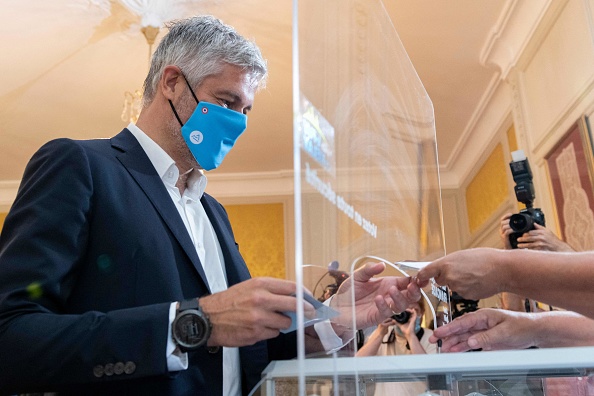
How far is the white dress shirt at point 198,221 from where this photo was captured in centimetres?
103

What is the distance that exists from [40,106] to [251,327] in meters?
4.56

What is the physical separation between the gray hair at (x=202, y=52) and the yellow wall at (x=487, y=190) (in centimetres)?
373

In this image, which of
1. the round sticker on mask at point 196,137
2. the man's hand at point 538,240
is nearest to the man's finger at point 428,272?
the round sticker on mask at point 196,137

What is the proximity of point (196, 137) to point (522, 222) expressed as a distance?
1259mm

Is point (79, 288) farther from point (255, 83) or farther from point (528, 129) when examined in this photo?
point (528, 129)

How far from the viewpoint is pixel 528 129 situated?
12.4 feet

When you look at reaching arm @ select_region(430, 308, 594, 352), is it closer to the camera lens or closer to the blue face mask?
the blue face mask

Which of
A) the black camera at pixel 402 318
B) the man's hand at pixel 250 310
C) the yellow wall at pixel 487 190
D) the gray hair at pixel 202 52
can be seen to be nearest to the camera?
the man's hand at pixel 250 310

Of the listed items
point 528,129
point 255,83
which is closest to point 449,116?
point 528,129

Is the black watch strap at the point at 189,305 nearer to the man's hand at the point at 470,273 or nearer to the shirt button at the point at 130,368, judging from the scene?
the shirt button at the point at 130,368

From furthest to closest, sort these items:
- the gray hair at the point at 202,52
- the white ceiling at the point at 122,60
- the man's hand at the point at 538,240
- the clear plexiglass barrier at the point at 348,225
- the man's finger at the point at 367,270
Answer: the white ceiling at the point at 122,60 → the man's hand at the point at 538,240 → the gray hair at the point at 202,52 → the man's finger at the point at 367,270 → the clear plexiglass barrier at the point at 348,225

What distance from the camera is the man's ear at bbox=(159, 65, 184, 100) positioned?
125 centimetres

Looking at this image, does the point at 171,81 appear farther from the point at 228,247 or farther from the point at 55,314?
the point at 55,314

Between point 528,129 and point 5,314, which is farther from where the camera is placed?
point 528,129
